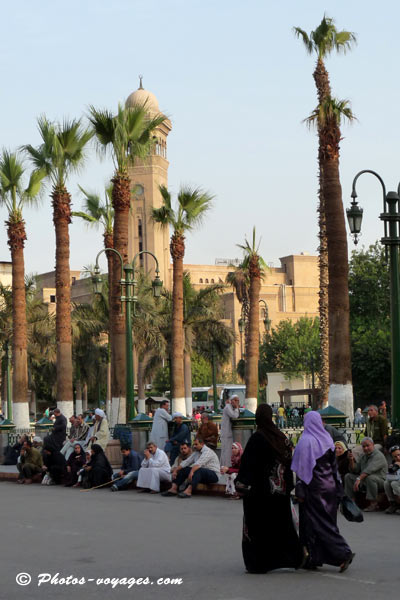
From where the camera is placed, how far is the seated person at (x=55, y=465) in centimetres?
2178

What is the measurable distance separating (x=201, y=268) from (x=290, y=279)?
13.9 m

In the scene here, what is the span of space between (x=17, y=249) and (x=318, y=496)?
3019 cm

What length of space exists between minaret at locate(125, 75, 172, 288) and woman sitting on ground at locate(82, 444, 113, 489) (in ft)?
339

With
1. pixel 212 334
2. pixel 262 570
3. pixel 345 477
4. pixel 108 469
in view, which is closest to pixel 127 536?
pixel 262 570

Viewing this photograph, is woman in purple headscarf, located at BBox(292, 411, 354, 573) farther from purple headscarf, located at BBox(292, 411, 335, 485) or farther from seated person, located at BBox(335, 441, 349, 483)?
seated person, located at BBox(335, 441, 349, 483)

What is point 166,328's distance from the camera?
2178 inches

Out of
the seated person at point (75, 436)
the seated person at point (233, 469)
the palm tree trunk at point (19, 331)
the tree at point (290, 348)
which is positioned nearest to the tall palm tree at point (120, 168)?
the palm tree trunk at point (19, 331)

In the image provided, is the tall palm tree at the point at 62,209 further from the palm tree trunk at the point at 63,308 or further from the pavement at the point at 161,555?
the pavement at the point at 161,555

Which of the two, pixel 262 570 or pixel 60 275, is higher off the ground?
pixel 60 275

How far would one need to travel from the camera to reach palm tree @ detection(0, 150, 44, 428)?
1458 inches

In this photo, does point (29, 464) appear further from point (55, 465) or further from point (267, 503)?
point (267, 503)

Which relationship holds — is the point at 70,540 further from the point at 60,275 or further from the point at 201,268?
the point at 201,268

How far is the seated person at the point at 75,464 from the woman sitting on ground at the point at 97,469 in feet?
2.91

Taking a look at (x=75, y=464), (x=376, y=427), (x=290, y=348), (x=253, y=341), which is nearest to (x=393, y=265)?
(x=376, y=427)
